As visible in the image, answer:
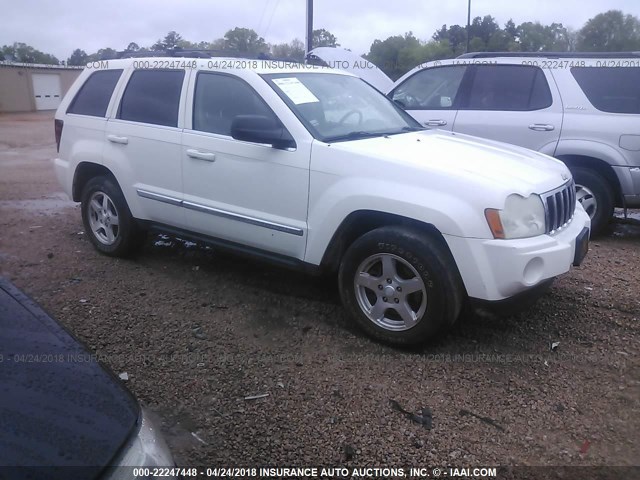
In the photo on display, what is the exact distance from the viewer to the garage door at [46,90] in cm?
3123

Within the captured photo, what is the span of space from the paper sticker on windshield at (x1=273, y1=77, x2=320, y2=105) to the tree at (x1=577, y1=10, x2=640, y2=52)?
16782mm

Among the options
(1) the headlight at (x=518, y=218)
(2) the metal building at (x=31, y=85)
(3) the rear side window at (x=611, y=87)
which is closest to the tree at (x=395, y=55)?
(3) the rear side window at (x=611, y=87)

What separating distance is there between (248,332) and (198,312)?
0.51m

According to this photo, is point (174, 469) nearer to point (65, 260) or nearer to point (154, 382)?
point (154, 382)

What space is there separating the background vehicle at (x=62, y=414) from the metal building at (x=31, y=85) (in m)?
31.8

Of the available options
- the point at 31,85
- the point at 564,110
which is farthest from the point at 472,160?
the point at 31,85

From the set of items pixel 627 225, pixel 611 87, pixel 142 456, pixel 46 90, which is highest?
pixel 611 87

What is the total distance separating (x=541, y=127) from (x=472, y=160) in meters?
2.93

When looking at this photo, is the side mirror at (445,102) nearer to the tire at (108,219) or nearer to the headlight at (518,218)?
the headlight at (518,218)

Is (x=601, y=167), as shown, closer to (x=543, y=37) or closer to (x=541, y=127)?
(x=541, y=127)

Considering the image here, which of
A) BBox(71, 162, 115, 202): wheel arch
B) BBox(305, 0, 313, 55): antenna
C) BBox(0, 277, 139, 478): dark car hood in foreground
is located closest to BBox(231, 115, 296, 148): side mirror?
BBox(71, 162, 115, 202): wheel arch

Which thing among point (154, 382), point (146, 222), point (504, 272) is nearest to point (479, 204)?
point (504, 272)

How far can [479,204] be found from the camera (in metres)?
3.23

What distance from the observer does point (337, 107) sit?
430 centimetres
